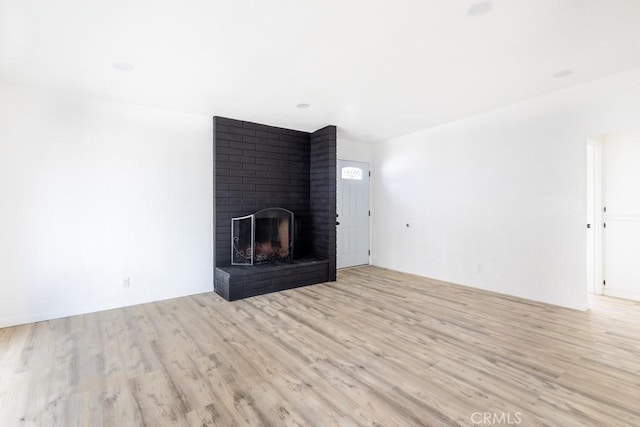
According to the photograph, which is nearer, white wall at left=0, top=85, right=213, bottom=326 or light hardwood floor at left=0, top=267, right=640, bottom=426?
Answer: light hardwood floor at left=0, top=267, right=640, bottom=426

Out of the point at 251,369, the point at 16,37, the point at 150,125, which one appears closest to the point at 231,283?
the point at 251,369

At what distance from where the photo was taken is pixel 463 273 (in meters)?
4.59

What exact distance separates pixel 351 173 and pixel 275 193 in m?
1.83

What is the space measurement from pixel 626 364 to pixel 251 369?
2967 millimetres

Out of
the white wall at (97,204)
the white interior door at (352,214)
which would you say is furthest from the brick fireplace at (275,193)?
the white interior door at (352,214)

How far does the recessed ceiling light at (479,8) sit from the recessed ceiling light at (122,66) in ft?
9.78

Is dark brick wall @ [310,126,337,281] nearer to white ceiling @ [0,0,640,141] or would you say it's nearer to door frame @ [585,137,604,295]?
white ceiling @ [0,0,640,141]

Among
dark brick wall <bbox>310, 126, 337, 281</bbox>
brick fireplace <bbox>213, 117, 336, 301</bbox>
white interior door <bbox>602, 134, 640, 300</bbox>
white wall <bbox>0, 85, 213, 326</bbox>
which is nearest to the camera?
white wall <bbox>0, 85, 213, 326</bbox>

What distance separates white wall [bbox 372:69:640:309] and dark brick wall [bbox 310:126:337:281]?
61.5 inches

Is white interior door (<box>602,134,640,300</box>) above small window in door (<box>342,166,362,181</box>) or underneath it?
underneath

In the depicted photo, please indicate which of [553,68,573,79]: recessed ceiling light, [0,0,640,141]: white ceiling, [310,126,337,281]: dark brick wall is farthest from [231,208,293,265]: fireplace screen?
[553,68,573,79]: recessed ceiling light

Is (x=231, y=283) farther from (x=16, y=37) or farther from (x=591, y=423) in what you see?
(x=591, y=423)

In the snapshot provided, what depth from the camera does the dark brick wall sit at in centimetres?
483

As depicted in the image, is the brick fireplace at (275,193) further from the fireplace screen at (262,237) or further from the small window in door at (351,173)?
the small window in door at (351,173)
